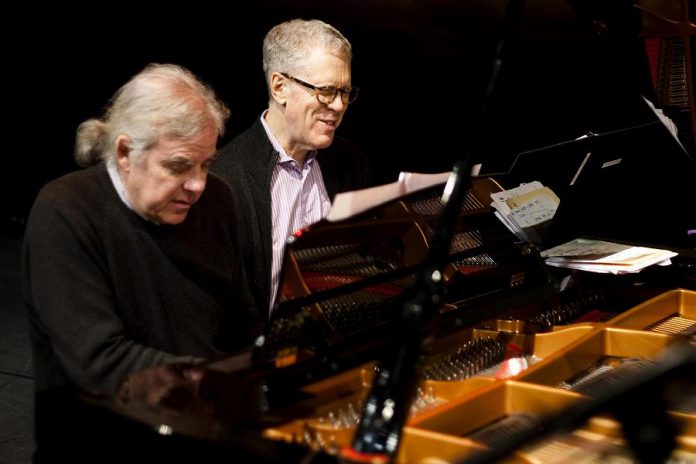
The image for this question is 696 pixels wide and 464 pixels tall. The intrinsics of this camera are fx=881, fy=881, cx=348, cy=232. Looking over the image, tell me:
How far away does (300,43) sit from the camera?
3348 mm

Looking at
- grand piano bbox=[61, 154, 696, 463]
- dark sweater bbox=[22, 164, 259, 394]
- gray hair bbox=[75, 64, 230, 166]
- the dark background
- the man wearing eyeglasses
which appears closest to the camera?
grand piano bbox=[61, 154, 696, 463]

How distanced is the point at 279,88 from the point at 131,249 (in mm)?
1211

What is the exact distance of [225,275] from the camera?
266cm

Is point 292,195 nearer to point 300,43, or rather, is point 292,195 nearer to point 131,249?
point 300,43

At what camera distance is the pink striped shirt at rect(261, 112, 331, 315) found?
341cm

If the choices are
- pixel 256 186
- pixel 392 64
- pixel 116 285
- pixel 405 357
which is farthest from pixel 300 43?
pixel 392 64

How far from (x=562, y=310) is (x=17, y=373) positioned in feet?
9.56

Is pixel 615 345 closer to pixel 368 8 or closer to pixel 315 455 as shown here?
pixel 315 455

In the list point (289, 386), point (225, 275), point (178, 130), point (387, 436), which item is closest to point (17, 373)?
point (225, 275)

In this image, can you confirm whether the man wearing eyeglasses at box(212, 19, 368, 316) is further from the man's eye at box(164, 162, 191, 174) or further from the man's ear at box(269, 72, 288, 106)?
the man's eye at box(164, 162, 191, 174)

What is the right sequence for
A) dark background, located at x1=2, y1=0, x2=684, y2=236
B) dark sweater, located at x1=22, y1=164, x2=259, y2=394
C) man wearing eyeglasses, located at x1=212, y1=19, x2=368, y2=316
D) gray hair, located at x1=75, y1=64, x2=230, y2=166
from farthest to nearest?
dark background, located at x1=2, y1=0, x2=684, y2=236, man wearing eyeglasses, located at x1=212, y1=19, x2=368, y2=316, gray hair, located at x1=75, y1=64, x2=230, y2=166, dark sweater, located at x1=22, y1=164, x2=259, y2=394

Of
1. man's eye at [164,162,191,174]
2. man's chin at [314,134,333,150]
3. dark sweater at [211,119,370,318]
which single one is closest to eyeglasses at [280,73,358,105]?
man's chin at [314,134,333,150]

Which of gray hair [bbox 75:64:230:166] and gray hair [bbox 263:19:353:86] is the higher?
gray hair [bbox 263:19:353:86]

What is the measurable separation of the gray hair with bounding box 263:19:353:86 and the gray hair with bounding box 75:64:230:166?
2.90 ft
